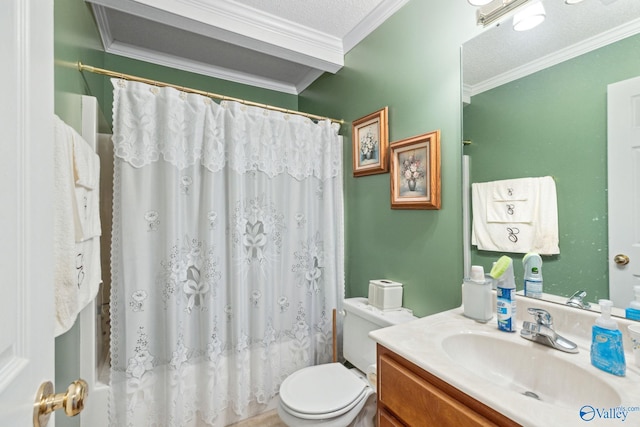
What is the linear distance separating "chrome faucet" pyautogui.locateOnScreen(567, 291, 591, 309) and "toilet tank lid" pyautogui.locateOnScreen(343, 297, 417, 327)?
0.67 m

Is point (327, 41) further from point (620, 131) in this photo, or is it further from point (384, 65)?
point (620, 131)

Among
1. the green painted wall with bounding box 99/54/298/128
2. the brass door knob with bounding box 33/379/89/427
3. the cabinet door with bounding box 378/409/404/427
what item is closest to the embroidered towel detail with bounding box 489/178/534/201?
the cabinet door with bounding box 378/409/404/427

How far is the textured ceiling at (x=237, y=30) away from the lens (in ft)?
5.24

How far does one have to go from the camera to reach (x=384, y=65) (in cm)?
171

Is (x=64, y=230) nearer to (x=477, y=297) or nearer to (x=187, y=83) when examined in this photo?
(x=477, y=297)

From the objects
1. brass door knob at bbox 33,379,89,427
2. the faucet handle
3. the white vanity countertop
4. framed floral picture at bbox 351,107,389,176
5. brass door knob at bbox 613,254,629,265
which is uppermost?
framed floral picture at bbox 351,107,389,176

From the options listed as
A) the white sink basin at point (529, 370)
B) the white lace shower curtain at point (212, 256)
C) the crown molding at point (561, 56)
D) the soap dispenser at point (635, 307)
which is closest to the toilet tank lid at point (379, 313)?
the white lace shower curtain at point (212, 256)

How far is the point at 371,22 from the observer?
177cm

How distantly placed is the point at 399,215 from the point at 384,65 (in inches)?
36.0

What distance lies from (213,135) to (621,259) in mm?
1752

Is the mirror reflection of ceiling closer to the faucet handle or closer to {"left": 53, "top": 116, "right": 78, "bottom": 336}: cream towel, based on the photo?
the faucet handle

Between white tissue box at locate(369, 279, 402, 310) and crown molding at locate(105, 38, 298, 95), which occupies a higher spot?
crown molding at locate(105, 38, 298, 95)

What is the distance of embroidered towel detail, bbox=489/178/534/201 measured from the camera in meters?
1.07

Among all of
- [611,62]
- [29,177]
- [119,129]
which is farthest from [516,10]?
[119,129]
